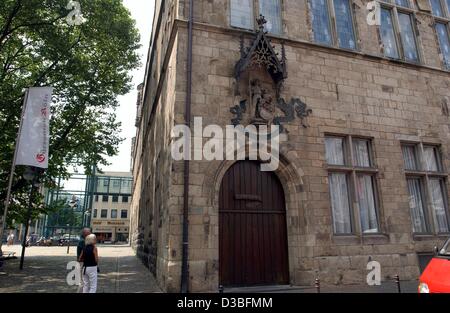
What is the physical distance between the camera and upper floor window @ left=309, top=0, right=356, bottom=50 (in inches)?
430

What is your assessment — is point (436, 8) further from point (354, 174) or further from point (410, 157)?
point (354, 174)

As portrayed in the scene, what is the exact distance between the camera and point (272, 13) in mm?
10500

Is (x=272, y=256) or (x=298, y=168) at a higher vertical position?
(x=298, y=168)

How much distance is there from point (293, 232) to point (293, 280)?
1.25 meters

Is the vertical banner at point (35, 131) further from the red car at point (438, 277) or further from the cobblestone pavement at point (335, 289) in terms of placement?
the red car at point (438, 277)

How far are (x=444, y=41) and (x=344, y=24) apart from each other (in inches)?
201

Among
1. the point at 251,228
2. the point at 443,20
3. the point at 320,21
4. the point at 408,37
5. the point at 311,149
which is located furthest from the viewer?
the point at 443,20

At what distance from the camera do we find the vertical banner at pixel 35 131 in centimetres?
881

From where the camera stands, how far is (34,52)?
1511cm

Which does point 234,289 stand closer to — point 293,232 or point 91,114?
point 293,232

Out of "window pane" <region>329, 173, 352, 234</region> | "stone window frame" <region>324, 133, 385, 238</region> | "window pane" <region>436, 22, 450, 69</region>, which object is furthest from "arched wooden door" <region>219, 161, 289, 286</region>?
"window pane" <region>436, 22, 450, 69</region>

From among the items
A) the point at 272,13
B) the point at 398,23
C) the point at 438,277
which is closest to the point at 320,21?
the point at 272,13

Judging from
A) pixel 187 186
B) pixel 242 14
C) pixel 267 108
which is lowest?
pixel 187 186
